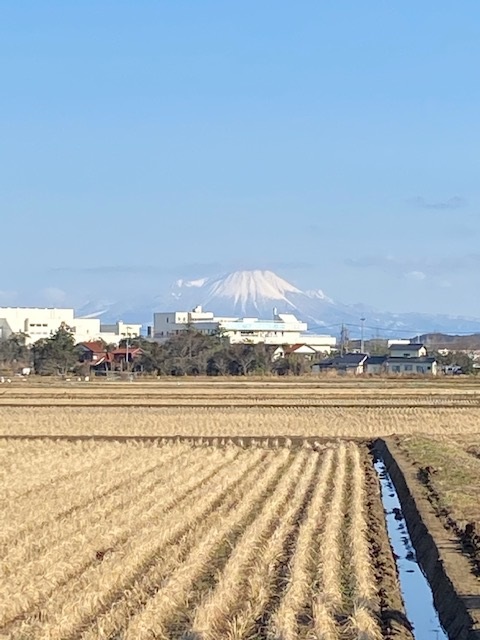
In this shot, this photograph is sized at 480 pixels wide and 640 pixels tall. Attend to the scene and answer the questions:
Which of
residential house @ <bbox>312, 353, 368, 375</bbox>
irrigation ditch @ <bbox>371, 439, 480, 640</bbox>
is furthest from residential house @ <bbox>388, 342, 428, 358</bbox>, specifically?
irrigation ditch @ <bbox>371, 439, 480, 640</bbox>

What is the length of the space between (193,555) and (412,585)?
237cm

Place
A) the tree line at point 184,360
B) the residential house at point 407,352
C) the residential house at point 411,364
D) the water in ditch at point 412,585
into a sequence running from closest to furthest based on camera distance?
the water in ditch at point 412,585, the tree line at point 184,360, the residential house at point 411,364, the residential house at point 407,352

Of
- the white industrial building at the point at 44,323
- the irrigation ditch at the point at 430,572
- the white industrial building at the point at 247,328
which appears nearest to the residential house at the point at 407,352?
the white industrial building at the point at 247,328

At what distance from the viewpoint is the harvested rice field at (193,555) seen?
7961 mm

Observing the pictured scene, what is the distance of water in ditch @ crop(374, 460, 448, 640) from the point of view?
9.37 meters

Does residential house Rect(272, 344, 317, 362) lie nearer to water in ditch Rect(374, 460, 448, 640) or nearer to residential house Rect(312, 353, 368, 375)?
residential house Rect(312, 353, 368, 375)

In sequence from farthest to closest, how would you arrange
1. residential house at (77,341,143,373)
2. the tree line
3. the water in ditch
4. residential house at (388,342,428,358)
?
residential house at (388,342,428,358) → residential house at (77,341,143,373) → the tree line → the water in ditch

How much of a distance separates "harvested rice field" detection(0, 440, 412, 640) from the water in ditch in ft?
1.04

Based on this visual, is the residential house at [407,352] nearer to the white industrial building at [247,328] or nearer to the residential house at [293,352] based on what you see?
the residential house at [293,352]

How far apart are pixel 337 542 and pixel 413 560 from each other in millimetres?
1405

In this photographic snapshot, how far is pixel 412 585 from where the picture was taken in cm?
1099

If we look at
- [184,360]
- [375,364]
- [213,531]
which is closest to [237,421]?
[213,531]

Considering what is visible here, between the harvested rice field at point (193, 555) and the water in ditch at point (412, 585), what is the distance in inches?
12.5

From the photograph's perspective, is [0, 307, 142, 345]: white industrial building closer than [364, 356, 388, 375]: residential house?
No
